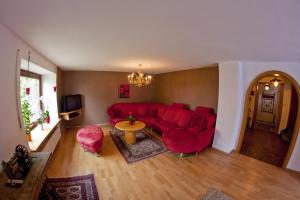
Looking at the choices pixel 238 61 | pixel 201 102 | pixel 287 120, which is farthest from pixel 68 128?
pixel 287 120

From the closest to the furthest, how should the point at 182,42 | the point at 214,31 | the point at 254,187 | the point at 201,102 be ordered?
the point at 214,31
the point at 182,42
the point at 254,187
the point at 201,102

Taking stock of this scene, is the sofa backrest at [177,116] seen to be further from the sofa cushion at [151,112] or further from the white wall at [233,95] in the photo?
the white wall at [233,95]

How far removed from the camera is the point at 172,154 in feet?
11.2

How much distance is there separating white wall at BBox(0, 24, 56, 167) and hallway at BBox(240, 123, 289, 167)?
15.5 ft

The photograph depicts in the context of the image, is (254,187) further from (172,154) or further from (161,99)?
(161,99)

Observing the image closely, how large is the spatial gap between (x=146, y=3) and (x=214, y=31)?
91cm

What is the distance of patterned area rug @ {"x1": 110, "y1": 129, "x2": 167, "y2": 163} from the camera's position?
10.9ft

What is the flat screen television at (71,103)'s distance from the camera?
459 centimetres

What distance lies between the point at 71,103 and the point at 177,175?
425 cm

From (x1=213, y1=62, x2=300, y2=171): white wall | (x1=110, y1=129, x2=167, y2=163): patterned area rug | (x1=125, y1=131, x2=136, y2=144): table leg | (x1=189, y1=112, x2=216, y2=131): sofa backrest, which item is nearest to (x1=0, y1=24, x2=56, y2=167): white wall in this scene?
(x1=110, y1=129, x2=167, y2=163): patterned area rug

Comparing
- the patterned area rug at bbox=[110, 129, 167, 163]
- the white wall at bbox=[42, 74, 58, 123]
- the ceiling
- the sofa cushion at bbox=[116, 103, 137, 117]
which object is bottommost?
the patterned area rug at bbox=[110, 129, 167, 163]

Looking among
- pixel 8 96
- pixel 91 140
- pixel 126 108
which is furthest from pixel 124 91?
pixel 8 96

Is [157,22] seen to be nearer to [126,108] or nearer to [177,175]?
[177,175]

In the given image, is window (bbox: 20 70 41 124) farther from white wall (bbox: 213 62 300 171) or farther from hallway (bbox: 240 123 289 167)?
hallway (bbox: 240 123 289 167)
